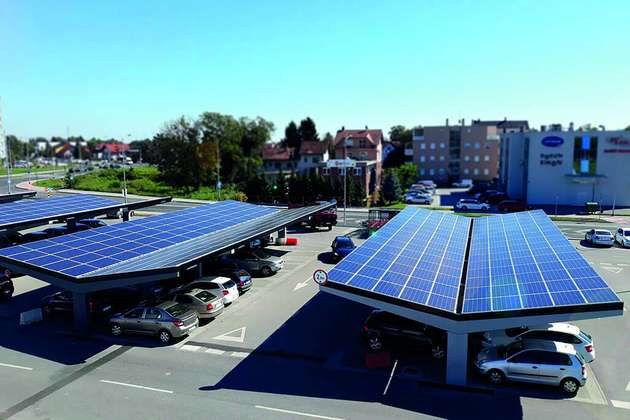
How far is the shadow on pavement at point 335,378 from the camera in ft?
45.5

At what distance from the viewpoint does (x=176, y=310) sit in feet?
62.1

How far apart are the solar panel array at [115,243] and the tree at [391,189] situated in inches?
1312

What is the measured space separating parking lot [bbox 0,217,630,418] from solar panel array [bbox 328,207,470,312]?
2.71 m

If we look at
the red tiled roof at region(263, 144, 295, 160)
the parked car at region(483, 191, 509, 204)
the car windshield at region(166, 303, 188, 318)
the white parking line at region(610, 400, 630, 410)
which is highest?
the red tiled roof at region(263, 144, 295, 160)

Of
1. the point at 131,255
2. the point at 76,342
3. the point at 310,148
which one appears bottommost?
the point at 76,342

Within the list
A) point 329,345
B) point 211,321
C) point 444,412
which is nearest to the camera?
point 444,412

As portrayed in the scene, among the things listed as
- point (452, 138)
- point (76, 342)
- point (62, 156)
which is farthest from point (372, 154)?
point (62, 156)

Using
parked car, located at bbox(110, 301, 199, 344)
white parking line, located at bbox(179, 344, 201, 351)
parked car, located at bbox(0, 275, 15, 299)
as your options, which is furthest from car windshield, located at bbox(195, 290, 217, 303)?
parked car, located at bbox(0, 275, 15, 299)

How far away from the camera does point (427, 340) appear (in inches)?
668

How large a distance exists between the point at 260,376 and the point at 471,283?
772 cm

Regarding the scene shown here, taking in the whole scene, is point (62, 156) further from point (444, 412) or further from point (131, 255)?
point (444, 412)

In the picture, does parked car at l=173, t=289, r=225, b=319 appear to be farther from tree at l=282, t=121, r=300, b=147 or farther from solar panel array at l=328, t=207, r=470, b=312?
tree at l=282, t=121, r=300, b=147

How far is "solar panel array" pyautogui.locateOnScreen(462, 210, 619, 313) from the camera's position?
1404cm

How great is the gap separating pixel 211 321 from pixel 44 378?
6709 millimetres
